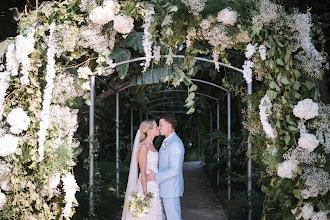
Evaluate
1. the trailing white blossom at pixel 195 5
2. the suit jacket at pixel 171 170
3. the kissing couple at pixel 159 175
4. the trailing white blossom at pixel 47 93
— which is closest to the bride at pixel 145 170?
the kissing couple at pixel 159 175

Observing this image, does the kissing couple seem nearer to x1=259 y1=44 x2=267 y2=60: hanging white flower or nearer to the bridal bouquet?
the bridal bouquet

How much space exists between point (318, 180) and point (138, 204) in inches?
87.5

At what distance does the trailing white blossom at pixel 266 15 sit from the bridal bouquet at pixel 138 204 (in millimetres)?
2428

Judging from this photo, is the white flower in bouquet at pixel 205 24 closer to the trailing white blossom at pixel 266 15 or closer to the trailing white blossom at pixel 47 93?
the trailing white blossom at pixel 266 15

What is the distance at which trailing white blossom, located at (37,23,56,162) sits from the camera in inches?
115

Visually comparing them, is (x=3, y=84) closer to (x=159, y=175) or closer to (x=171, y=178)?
(x=159, y=175)

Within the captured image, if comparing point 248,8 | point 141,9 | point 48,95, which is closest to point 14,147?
point 48,95

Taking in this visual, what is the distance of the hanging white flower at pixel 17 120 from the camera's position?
2.91m

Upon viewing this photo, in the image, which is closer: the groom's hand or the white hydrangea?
the white hydrangea

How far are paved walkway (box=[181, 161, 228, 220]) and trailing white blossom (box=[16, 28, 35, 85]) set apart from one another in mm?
4265

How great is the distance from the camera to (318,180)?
8.60 ft

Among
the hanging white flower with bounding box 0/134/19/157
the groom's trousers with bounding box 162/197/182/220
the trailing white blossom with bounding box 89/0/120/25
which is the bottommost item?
the groom's trousers with bounding box 162/197/182/220

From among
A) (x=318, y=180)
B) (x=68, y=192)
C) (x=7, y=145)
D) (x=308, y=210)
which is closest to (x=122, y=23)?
(x=7, y=145)

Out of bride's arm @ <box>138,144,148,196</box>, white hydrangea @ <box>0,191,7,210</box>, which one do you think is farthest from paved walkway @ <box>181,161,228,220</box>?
white hydrangea @ <box>0,191,7,210</box>
